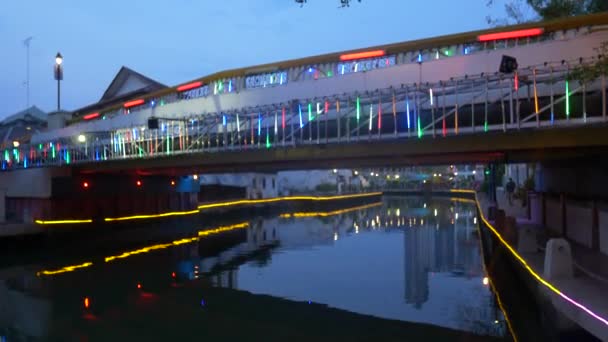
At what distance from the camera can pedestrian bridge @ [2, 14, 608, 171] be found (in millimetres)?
16594

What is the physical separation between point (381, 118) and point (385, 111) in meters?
1.12

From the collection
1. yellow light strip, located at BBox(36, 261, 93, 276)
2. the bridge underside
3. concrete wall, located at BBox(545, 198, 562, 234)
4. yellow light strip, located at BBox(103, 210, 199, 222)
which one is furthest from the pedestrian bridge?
yellow light strip, located at BBox(103, 210, 199, 222)

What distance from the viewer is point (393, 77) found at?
26.2 meters

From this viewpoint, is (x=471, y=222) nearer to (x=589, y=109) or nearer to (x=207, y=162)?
(x=207, y=162)

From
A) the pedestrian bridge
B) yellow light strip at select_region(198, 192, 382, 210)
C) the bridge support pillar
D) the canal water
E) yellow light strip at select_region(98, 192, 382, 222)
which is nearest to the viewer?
the bridge support pillar

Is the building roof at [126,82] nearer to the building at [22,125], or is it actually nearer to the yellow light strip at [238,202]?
the building at [22,125]

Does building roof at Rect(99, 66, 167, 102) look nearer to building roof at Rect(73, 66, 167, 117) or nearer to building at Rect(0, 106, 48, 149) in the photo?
building roof at Rect(73, 66, 167, 117)

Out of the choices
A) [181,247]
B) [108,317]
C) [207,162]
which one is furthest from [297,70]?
[108,317]

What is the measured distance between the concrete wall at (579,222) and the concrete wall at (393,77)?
12.7 feet

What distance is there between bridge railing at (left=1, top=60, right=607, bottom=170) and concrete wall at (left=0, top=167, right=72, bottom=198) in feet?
2.35

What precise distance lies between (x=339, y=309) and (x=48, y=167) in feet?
77.0

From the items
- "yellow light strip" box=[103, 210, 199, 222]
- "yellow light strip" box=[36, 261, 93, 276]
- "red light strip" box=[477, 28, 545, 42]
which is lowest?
"yellow light strip" box=[36, 261, 93, 276]

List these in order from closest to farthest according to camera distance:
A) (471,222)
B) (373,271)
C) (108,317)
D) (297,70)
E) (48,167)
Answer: (108,317)
(373,271)
(297,70)
(48,167)
(471,222)

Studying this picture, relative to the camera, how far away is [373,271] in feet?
78.1
